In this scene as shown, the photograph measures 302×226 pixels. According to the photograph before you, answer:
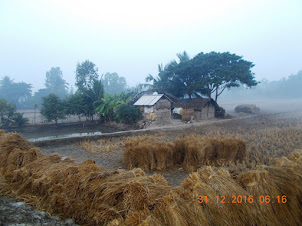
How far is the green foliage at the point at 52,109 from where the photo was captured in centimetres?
1942

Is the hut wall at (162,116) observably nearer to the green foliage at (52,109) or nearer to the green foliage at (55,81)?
the green foliage at (52,109)

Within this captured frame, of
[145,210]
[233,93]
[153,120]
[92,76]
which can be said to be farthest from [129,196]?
[233,93]

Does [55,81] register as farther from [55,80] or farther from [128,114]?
[128,114]

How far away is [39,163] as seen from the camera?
4.77 meters

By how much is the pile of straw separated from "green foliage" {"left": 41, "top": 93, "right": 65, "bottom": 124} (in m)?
15.2

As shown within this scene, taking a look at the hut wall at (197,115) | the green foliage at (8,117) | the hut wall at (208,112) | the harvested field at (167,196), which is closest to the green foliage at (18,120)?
the green foliage at (8,117)

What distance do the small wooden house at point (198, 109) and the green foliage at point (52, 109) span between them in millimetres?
11911

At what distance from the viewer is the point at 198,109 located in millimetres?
20953

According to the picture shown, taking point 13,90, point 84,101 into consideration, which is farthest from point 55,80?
point 84,101

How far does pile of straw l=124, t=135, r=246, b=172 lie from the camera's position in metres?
6.61

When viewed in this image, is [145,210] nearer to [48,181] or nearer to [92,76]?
[48,181]

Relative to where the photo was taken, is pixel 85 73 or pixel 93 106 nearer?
pixel 93 106

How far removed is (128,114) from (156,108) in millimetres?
2647

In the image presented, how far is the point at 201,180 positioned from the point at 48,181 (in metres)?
2.80
